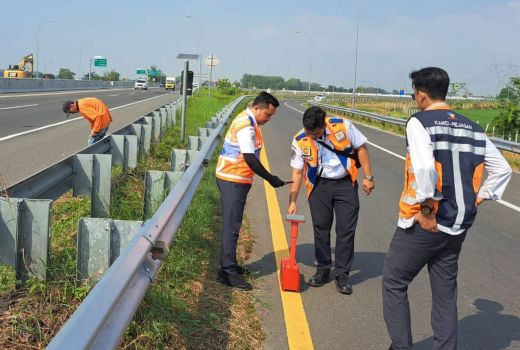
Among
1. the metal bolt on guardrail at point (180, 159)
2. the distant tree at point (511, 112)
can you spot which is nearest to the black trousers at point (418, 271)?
the metal bolt on guardrail at point (180, 159)

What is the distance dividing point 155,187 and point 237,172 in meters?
0.88

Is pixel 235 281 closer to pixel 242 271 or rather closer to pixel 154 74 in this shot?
pixel 242 271

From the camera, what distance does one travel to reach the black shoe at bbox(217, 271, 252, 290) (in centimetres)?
491

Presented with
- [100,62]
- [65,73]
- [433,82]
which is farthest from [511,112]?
[65,73]

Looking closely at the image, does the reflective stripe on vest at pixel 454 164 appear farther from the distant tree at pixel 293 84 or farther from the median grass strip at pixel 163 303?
the distant tree at pixel 293 84

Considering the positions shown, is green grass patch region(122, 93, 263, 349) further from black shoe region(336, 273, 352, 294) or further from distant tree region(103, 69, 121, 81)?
distant tree region(103, 69, 121, 81)

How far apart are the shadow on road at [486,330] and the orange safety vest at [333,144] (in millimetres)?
1498

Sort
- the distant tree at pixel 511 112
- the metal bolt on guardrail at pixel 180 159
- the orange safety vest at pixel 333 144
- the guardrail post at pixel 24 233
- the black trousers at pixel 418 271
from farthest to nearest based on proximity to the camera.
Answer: the distant tree at pixel 511 112
the metal bolt on guardrail at pixel 180 159
the orange safety vest at pixel 333 144
the guardrail post at pixel 24 233
the black trousers at pixel 418 271

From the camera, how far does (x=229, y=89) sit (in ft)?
189

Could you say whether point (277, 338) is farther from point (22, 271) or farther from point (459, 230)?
point (22, 271)

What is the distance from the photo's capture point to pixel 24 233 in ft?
12.5

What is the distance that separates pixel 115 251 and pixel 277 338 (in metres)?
1.26

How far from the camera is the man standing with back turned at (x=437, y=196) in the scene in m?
3.20

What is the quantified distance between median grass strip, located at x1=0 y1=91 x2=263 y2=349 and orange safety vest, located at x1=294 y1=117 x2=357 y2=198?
1.26m
